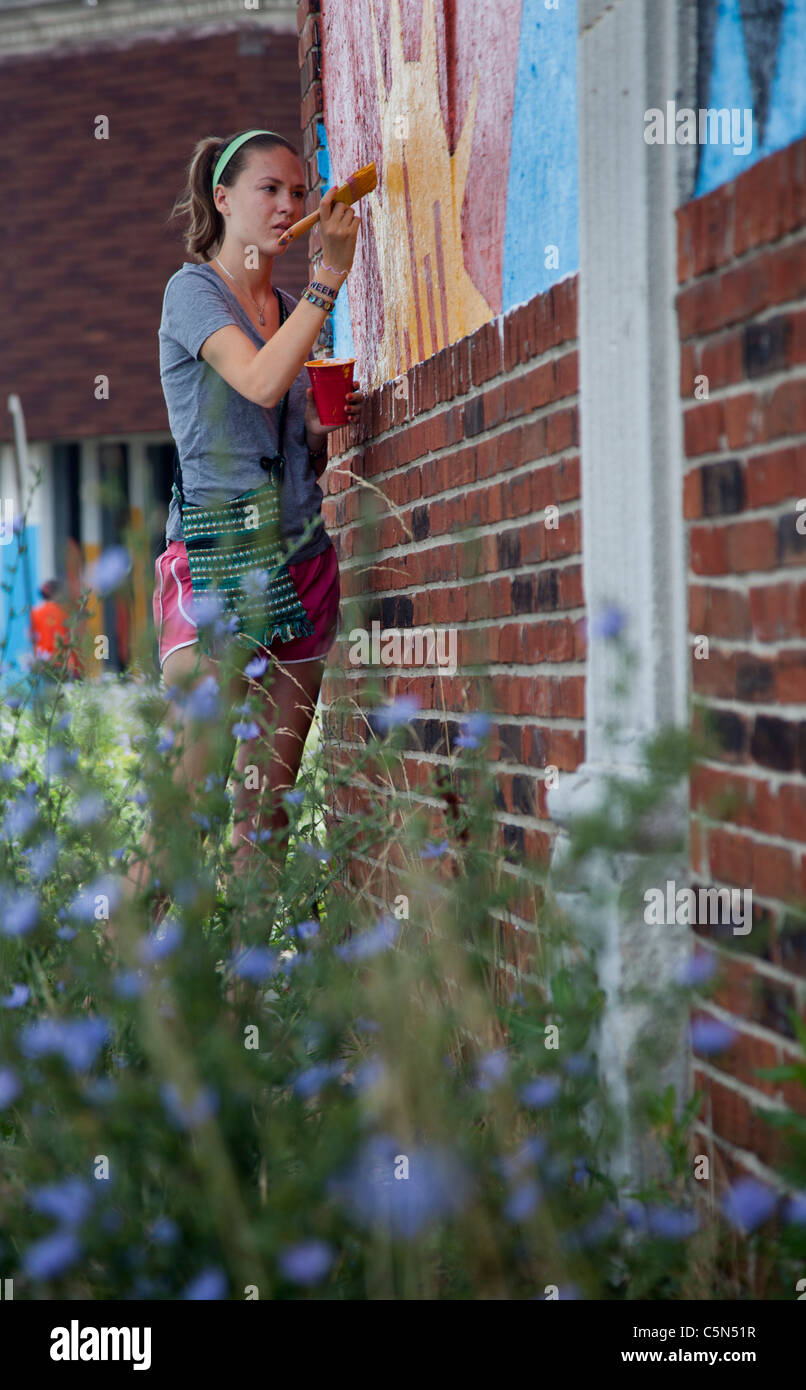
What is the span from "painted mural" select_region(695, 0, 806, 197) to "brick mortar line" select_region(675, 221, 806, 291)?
83 mm

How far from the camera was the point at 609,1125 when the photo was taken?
79.3 inches

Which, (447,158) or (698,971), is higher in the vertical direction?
(447,158)

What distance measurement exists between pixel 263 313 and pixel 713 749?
2.09m

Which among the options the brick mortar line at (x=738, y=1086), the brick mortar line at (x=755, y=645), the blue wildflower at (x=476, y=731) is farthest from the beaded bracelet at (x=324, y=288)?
the brick mortar line at (x=738, y=1086)

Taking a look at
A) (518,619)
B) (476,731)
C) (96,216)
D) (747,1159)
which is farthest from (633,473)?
(96,216)

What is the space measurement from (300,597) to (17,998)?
1.65 m

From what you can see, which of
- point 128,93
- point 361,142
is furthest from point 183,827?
point 128,93

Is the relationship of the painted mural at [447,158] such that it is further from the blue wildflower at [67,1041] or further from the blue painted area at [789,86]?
the blue wildflower at [67,1041]

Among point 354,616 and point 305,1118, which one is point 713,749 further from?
point 354,616

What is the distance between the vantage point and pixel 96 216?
15969 millimetres

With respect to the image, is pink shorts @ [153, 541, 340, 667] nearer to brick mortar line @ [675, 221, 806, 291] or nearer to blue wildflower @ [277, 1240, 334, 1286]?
brick mortar line @ [675, 221, 806, 291]

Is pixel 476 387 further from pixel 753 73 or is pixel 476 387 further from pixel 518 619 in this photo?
pixel 753 73

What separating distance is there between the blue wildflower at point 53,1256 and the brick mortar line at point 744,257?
144 cm
